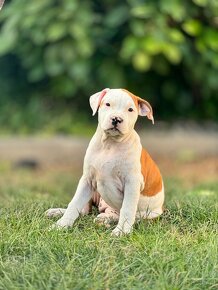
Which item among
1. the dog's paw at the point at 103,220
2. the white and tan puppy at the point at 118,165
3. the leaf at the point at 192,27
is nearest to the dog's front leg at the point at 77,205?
the white and tan puppy at the point at 118,165

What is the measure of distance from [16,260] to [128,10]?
18.2 feet

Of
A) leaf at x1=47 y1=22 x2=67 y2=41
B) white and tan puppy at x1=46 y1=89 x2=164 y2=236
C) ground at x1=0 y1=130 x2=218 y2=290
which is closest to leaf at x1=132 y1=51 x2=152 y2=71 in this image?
leaf at x1=47 y1=22 x2=67 y2=41

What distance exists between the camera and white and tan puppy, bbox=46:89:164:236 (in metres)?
3.95

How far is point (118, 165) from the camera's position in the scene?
13.2 ft

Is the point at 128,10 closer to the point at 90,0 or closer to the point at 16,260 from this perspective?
the point at 90,0

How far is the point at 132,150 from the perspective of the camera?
407cm

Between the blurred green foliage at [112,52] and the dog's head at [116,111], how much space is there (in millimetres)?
4138

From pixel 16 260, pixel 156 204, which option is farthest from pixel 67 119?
pixel 16 260

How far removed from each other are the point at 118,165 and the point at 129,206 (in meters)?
0.23

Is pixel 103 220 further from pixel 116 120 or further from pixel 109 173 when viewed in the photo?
pixel 116 120

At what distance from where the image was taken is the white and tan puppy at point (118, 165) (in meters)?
3.95

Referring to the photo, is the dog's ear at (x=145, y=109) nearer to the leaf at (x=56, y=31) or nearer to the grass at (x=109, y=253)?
the grass at (x=109, y=253)

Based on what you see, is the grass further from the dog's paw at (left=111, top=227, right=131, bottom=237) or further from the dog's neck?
the dog's neck

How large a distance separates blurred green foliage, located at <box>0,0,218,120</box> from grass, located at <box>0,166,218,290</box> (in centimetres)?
397
